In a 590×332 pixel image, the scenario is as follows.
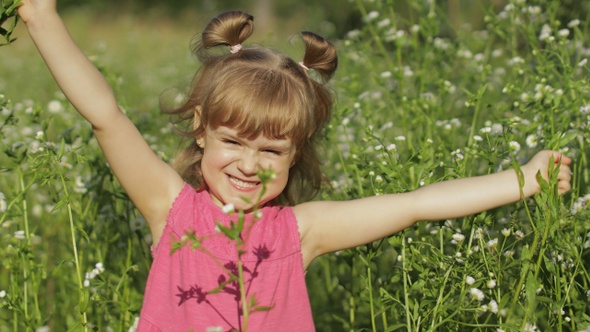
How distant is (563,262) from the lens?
229cm

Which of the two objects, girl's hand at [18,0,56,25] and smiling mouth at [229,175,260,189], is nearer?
girl's hand at [18,0,56,25]

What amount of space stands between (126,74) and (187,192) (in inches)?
298

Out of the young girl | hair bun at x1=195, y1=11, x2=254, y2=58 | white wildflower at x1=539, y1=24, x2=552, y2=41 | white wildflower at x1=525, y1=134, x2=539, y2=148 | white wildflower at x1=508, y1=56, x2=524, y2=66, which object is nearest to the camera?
the young girl

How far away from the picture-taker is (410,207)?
83.0 inches

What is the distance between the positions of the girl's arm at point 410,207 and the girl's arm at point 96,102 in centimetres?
41

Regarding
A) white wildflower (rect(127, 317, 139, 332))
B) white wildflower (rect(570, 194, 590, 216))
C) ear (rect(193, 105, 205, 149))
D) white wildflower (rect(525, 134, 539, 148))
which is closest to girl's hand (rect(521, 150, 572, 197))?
white wildflower (rect(570, 194, 590, 216))

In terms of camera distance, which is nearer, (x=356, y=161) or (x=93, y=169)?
(x=356, y=161)

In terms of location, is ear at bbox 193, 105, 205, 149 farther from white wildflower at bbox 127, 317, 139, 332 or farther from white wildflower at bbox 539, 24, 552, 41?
white wildflower at bbox 539, 24, 552, 41

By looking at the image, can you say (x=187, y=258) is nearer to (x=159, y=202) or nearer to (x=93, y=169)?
(x=159, y=202)

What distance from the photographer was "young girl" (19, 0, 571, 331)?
2041mm

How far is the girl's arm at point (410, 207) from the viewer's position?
2074 mm

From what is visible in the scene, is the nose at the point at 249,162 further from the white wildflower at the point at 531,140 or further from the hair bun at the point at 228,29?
the white wildflower at the point at 531,140

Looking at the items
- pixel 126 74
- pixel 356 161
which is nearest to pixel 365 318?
pixel 356 161

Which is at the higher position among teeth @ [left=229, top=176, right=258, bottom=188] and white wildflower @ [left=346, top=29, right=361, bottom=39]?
white wildflower @ [left=346, top=29, right=361, bottom=39]
